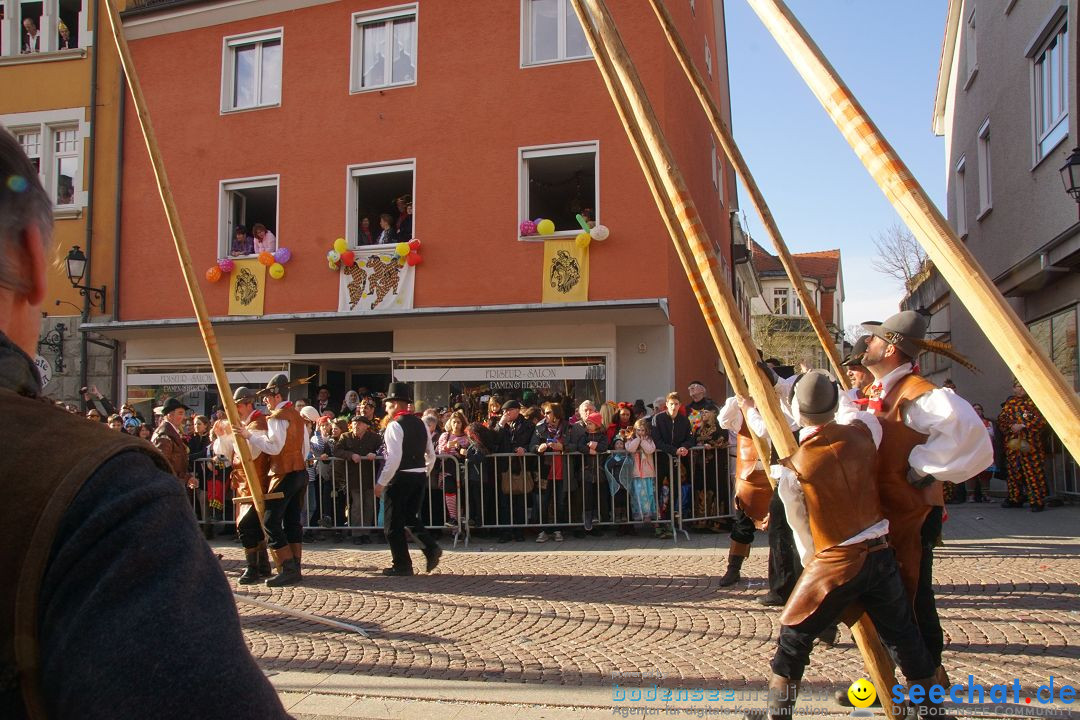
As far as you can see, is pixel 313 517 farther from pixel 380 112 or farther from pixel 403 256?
pixel 380 112

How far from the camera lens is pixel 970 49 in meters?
18.6

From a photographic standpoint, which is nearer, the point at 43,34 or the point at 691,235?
the point at 691,235

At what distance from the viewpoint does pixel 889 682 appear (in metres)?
2.83

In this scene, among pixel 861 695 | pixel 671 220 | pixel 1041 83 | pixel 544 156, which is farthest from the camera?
pixel 544 156

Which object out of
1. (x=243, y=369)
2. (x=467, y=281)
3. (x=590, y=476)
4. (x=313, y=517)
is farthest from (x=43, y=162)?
(x=590, y=476)

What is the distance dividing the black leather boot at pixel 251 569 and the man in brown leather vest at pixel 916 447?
6.13 m

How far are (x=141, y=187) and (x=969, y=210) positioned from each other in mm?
18616

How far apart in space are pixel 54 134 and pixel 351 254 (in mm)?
8080

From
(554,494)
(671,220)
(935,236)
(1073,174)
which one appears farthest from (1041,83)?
(935,236)

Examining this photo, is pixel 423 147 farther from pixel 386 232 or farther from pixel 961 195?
pixel 961 195

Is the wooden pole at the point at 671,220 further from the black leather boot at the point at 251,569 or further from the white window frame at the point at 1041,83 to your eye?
the white window frame at the point at 1041,83

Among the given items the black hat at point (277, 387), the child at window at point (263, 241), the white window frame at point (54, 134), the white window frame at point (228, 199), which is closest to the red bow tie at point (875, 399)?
the black hat at point (277, 387)


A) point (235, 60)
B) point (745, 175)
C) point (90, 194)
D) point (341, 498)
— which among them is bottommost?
point (341, 498)

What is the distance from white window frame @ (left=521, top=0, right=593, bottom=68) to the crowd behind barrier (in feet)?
25.1
